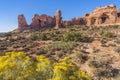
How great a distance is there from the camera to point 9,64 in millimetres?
9312

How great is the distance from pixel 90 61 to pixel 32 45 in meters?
11.4

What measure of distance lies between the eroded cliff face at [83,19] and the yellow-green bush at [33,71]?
51.2 meters

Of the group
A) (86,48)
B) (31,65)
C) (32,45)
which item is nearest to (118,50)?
(86,48)

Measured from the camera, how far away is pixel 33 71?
10016 millimetres

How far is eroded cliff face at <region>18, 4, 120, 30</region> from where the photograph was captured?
61.4 m

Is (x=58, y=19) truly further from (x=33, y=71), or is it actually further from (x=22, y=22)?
(x=33, y=71)

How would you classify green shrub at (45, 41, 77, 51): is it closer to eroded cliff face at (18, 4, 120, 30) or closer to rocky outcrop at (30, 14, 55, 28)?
eroded cliff face at (18, 4, 120, 30)

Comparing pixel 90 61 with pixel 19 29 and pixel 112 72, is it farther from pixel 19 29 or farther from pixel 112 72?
pixel 19 29

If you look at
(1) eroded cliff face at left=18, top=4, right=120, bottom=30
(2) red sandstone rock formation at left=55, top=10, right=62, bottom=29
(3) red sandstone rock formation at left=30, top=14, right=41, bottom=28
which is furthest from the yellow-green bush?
(3) red sandstone rock formation at left=30, top=14, right=41, bottom=28

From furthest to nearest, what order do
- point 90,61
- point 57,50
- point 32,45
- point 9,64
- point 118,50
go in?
1. point 32,45
2. point 57,50
3. point 118,50
4. point 90,61
5. point 9,64

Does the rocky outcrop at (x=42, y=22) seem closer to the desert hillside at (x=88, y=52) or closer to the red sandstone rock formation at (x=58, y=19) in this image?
the red sandstone rock formation at (x=58, y=19)

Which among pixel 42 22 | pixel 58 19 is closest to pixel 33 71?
pixel 58 19

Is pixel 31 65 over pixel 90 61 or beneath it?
over

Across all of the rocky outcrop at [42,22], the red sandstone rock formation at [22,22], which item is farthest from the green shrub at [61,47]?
the red sandstone rock formation at [22,22]
